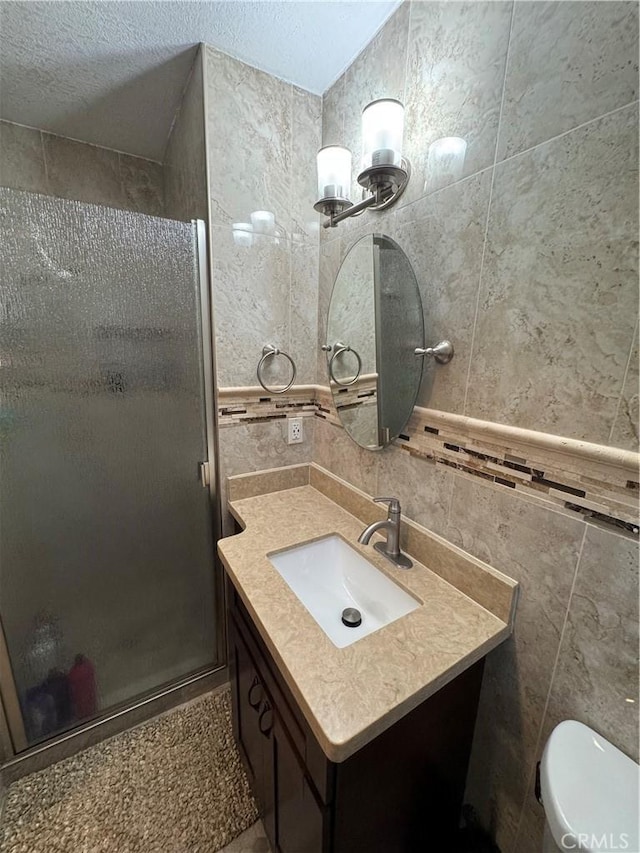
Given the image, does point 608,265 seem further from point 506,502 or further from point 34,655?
point 34,655

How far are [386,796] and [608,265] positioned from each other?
116 centimetres

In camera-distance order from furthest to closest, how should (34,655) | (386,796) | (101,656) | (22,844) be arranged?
(101,656)
(34,655)
(22,844)
(386,796)

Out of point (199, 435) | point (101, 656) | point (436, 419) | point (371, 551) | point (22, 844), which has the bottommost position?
point (22, 844)

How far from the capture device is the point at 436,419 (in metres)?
0.93

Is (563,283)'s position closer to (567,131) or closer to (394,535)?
(567,131)

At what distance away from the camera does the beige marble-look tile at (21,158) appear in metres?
1.45

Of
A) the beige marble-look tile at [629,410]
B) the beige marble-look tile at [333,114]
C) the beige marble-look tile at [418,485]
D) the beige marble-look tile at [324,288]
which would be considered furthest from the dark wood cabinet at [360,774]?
the beige marble-look tile at [333,114]

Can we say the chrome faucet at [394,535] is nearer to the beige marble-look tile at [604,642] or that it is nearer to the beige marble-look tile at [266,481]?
the beige marble-look tile at [604,642]

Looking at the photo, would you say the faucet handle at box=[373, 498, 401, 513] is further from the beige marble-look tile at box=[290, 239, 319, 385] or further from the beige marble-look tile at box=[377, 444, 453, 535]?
the beige marble-look tile at box=[290, 239, 319, 385]

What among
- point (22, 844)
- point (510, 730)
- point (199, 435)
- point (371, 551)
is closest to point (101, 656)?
point (22, 844)

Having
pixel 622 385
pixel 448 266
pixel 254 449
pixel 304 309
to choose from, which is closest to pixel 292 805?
pixel 254 449

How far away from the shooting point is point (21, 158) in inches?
58.5

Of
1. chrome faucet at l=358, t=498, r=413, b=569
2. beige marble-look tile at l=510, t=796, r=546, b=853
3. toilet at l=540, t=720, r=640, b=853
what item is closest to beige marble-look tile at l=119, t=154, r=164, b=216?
chrome faucet at l=358, t=498, r=413, b=569

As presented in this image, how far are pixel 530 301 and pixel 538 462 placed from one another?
1.15 ft
